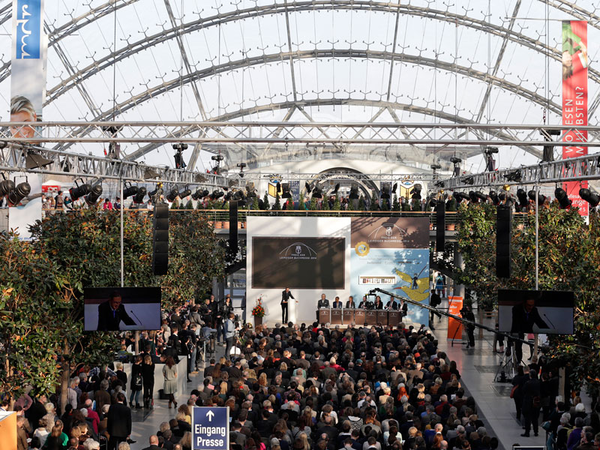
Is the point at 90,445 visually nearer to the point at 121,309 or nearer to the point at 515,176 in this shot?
the point at 121,309

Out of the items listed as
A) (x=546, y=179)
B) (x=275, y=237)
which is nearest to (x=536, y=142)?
(x=546, y=179)

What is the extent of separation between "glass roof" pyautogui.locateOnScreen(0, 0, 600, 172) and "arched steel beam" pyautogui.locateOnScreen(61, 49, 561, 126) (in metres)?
0.08

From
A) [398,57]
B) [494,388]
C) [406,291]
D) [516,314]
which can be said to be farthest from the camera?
[398,57]

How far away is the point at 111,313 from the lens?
14.4m

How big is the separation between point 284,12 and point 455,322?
898 inches

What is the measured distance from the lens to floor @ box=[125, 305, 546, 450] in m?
15.2

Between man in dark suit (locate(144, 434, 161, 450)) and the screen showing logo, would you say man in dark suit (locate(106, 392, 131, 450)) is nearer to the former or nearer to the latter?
man in dark suit (locate(144, 434, 161, 450))

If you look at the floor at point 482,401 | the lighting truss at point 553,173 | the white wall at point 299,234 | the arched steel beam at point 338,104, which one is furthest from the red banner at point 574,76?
the arched steel beam at point 338,104

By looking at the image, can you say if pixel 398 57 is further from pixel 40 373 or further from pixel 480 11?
pixel 40 373

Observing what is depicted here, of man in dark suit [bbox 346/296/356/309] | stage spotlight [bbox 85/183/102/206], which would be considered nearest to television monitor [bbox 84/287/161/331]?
stage spotlight [bbox 85/183/102/206]

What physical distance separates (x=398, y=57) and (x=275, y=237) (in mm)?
20597

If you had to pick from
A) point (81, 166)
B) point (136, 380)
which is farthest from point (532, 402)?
point (81, 166)

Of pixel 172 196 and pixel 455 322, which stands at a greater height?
pixel 172 196

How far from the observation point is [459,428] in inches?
453
